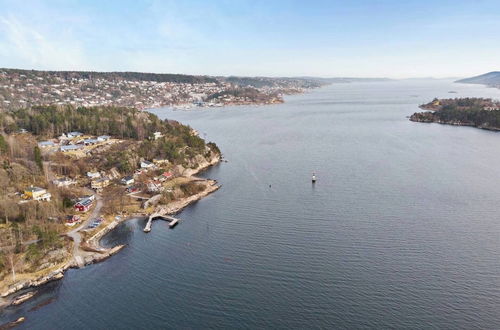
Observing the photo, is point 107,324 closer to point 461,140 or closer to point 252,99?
point 461,140

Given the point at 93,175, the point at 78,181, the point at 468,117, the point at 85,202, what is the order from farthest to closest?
1. the point at 468,117
2. the point at 93,175
3. the point at 78,181
4. the point at 85,202

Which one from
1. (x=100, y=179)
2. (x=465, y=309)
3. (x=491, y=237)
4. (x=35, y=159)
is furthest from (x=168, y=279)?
(x=35, y=159)

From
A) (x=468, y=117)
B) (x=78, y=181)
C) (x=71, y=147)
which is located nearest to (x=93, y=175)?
(x=78, y=181)

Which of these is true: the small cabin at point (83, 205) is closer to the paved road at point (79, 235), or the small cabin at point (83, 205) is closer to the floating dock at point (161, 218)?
the paved road at point (79, 235)

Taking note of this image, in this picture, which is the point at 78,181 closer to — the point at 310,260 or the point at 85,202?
the point at 85,202

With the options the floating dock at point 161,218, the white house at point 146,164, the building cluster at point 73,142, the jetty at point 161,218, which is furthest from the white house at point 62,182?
the floating dock at point 161,218

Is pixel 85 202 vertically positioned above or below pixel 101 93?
below

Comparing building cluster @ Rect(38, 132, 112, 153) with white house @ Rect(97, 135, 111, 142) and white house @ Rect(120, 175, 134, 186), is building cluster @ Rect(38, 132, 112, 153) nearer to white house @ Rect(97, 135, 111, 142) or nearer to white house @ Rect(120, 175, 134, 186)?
white house @ Rect(97, 135, 111, 142)
